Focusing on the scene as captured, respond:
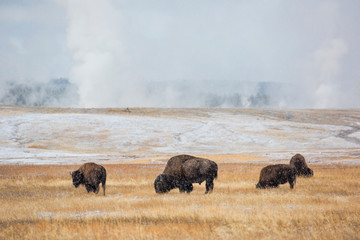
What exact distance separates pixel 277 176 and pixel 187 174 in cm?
416

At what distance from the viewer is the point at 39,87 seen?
176 m

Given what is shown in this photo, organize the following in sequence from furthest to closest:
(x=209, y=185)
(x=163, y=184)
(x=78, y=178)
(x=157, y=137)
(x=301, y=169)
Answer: (x=157, y=137) < (x=301, y=169) < (x=78, y=178) < (x=163, y=184) < (x=209, y=185)

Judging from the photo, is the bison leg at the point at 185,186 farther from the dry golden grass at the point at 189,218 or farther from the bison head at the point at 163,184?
the dry golden grass at the point at 189,218

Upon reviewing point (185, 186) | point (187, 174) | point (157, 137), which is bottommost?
point (157, 137)

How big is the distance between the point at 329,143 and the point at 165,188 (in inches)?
2080

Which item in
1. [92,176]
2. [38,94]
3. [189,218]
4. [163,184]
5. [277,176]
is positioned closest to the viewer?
[189,218]

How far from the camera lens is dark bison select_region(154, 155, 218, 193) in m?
14.0

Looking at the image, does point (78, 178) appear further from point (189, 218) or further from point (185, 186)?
point (189, 218)

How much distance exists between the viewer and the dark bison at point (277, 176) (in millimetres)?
15311

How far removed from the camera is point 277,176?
15430 millimetres

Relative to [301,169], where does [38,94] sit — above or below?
above

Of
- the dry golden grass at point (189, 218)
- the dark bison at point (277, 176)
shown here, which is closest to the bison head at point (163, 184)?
the dry golden grass at point (189, 218)

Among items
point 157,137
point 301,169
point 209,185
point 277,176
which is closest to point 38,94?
point 157,137

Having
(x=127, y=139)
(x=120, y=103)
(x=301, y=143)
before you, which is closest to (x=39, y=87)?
(x=120, y=103)
